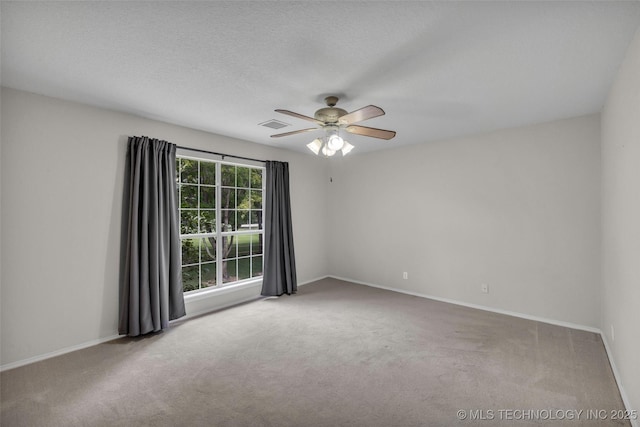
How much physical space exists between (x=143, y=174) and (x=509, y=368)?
4.14 metres

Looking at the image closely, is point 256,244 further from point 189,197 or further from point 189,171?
point 189,171

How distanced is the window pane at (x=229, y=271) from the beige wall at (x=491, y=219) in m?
2.20

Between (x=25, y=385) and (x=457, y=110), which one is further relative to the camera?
(x=457, y=110)

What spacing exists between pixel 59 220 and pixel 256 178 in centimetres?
258

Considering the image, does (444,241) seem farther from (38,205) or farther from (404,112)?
(38,205)

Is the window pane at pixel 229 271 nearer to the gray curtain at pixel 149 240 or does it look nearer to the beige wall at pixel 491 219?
the gray curtain at pixel 149 240

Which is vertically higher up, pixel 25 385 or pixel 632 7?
pixel 632 7

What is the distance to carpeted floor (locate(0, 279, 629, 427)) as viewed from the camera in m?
1.98

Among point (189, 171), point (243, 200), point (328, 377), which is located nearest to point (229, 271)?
point (243, 200)

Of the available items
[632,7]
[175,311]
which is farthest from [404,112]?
[175,311]

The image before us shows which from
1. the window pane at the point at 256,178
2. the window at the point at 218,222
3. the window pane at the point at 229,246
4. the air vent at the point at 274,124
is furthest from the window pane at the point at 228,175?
the air vent at the point at 274,124

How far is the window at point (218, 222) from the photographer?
4082 millimetres

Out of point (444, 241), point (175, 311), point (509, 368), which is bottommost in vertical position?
point (509, 368)

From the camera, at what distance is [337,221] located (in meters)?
5.79
